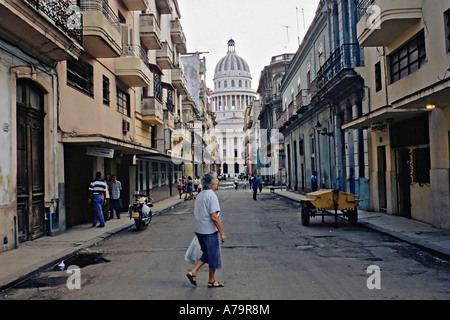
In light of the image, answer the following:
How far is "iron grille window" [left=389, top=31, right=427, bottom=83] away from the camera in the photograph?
12180 mm

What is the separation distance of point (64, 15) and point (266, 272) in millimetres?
8816

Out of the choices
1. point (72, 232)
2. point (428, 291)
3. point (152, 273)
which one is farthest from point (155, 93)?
point (428, 291)

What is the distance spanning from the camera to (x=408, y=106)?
34.4ft

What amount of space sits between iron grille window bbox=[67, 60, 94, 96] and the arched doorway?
90.6 inches

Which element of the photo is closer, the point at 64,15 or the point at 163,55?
the point at 64,15

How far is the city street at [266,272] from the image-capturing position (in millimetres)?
5512

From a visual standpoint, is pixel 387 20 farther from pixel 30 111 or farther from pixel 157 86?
pixel 157 86

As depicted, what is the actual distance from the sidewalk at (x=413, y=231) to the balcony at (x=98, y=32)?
391 inches

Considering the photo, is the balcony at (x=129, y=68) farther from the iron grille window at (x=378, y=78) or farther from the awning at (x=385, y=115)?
the iron grille window at (x=378, y=78)

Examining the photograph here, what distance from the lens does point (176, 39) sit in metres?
32.8

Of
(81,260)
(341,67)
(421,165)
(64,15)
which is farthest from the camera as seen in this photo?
(341,67)

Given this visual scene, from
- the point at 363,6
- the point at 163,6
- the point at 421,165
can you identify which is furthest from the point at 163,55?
the point at 421,165

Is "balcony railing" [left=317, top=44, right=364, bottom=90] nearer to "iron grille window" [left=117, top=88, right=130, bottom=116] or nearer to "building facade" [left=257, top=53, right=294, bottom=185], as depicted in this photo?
"iron grille window" [left=117, top=88, right=130, bottom=116]

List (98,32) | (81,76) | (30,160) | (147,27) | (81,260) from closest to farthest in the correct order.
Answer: (81,260) < (30,160) < (98,32) < (81,76) < (147,27)
